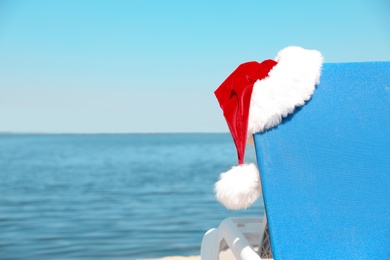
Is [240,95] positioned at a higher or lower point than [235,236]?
higher

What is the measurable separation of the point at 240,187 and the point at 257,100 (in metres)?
0.26

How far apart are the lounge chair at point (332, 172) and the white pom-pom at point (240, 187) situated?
8 centimetres

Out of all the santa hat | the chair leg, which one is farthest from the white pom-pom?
the chair leg

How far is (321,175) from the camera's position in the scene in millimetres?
1498

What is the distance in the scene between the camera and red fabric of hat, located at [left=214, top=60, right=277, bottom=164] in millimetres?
1596

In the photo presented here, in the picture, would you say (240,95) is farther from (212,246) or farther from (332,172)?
(212,246)

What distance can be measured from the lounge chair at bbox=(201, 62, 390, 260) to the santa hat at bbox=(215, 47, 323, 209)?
4cm

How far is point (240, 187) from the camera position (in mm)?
1552

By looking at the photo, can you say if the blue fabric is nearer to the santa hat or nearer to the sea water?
the santa hat

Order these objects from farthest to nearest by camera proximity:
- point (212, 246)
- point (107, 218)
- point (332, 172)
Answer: point (107, 218) < point (212, 246) < point (332, 172)

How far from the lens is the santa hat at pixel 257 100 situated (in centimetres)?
155

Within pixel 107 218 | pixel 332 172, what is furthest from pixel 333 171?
pixel 107 218

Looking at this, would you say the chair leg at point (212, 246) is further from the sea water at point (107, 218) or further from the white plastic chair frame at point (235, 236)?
the sea water at point (107, 218)

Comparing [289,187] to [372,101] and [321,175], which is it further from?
[372,101]
